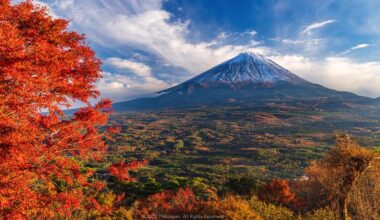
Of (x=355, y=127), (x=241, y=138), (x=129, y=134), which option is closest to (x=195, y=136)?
(x=241, y=138)

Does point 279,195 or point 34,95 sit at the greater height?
point 34,95

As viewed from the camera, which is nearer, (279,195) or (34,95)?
(34,95)

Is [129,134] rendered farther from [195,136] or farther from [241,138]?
[241,138]

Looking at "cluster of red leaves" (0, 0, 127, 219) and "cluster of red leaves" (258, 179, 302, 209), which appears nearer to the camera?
"cluster of red leaves" (0, 0, 127, 219)

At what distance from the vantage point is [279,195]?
1784 cm

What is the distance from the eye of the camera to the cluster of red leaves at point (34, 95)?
6.09 meters

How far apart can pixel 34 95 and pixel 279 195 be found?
16896mm

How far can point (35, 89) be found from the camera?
6.43 m

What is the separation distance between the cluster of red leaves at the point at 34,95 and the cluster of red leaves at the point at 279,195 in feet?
44.0

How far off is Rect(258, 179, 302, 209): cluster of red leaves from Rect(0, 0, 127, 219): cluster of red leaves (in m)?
13.4

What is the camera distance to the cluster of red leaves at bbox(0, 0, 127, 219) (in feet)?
20.0

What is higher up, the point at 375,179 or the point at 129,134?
the point at 375,179

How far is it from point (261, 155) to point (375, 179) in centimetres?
5822

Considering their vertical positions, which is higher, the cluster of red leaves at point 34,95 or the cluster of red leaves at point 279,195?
the cluster of red leaves at point 34,95
